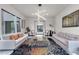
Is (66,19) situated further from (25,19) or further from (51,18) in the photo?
(25,19)

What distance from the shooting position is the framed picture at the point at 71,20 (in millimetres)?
3864

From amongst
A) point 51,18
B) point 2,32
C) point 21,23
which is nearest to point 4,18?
point 2,32

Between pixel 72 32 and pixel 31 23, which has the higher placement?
pixel 31 23

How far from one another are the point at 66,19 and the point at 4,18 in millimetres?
2374

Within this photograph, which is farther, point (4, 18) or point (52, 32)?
point (52, 32)

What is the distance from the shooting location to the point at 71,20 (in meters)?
4.20

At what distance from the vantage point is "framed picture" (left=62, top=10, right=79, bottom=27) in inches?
152

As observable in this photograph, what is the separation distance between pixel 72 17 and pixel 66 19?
0.24m

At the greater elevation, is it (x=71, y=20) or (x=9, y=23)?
(x=71, y=20)

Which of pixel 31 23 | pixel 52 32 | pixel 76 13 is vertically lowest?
pixel 52 32
